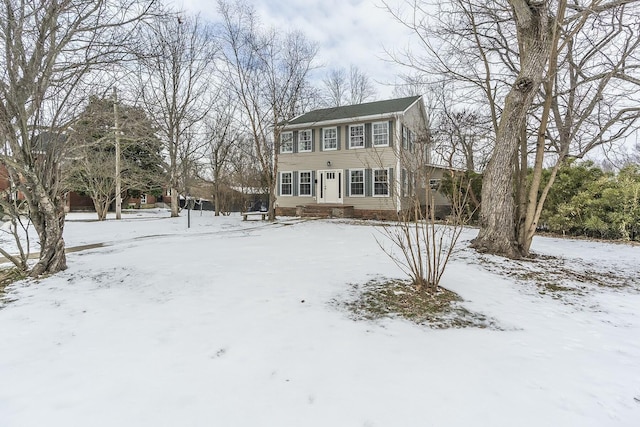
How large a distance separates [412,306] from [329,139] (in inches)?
567

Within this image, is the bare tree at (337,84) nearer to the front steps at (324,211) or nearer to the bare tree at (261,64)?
the bare tree at (261,64)

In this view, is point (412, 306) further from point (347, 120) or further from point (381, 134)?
point (347, 120)

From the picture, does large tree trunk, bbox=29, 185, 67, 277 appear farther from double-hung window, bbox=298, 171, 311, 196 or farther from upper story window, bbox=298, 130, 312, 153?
upper story window, bbox=298, 130, 312, 153

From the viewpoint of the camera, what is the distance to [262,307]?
3623mm

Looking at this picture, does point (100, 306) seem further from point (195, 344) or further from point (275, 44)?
point (275, 44)

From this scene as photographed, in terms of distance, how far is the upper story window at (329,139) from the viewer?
1697 centimetres

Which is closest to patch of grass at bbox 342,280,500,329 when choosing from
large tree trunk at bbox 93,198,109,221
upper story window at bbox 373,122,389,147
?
upper story window at bbox 373,122,389,147

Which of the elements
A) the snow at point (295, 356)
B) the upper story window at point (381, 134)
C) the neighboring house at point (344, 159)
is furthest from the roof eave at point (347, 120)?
the snow at point (295, 356)

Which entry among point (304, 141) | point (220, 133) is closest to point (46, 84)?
point (304, 141)

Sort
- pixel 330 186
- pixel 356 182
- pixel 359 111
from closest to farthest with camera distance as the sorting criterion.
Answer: pixel 356 182 → pixel 359 111 → pixel 330 186

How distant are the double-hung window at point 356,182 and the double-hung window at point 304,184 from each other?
254 centimetres

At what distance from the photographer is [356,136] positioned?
1633 cm

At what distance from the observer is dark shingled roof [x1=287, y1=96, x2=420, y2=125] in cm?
1591

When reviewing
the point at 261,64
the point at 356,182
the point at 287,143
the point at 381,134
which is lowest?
the point at 356,182
